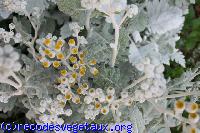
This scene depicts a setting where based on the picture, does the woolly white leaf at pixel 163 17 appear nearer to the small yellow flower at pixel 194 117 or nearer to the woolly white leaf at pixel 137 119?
the woolly white leaf at pixel 137 119

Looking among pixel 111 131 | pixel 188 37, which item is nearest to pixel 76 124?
pixel 111 131

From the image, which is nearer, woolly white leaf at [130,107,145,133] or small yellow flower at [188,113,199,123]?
small yellow flower at [188,113,199,123]

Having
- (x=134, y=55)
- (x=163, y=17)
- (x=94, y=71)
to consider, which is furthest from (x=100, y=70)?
(x=163, y=17)

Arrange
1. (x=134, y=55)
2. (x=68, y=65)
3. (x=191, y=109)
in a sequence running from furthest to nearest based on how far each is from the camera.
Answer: (x=134, y=55), (x=68, y=65), (x=191, y=109)

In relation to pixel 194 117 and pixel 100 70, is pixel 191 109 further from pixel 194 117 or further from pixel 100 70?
pixel 100 70

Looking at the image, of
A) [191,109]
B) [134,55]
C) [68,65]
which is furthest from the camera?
[134,55]

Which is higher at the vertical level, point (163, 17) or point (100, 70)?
point (163, 17)

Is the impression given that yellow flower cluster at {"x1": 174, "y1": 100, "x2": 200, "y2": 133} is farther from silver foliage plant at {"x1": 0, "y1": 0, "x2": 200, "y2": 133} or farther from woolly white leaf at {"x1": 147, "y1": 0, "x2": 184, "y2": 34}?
woolly white leaf at {"x1": 147, "y1": 0, "x2": 184, "y2": 34}

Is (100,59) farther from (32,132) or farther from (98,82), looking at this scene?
(32,132)

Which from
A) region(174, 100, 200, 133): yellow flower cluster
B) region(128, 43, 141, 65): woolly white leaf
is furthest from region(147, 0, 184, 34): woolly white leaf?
region(174, 100, 200, 133): yellow flower cluster
